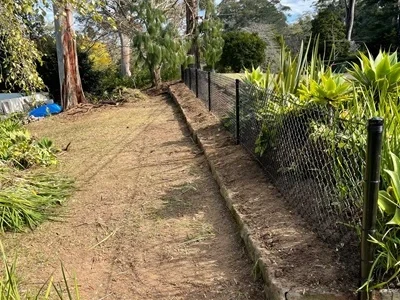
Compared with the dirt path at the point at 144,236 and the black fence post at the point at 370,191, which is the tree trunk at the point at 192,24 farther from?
the black fence post at the point at 370,191

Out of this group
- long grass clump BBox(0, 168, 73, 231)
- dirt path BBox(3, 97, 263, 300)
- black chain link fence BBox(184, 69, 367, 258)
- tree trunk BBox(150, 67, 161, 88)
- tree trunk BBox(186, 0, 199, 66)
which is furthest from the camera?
tree trunk BBox(150, 67, 161, 88)

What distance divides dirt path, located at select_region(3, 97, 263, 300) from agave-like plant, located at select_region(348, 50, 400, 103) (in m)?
1.69

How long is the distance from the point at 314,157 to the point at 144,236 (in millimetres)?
1526

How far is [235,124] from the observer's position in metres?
5.23

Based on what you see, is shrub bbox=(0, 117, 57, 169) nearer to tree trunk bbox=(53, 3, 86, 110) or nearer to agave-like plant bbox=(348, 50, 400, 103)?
agave-like plant bbox=(348, 50, 400, 103)

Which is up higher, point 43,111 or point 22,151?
point 22,151

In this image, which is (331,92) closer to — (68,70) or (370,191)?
(370,191)

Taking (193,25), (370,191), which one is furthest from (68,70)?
(370,191)

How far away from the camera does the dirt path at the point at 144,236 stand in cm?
251

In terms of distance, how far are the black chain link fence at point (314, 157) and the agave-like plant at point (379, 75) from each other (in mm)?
502

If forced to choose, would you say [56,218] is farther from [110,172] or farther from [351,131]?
[351,131]

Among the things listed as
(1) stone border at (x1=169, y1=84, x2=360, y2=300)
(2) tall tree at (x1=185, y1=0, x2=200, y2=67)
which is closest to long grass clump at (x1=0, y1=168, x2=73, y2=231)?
(1) stone border at (x1=169, y1=84, x2=360, y2=300)

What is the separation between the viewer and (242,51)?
710 inches

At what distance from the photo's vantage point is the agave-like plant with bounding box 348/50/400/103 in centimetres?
318
